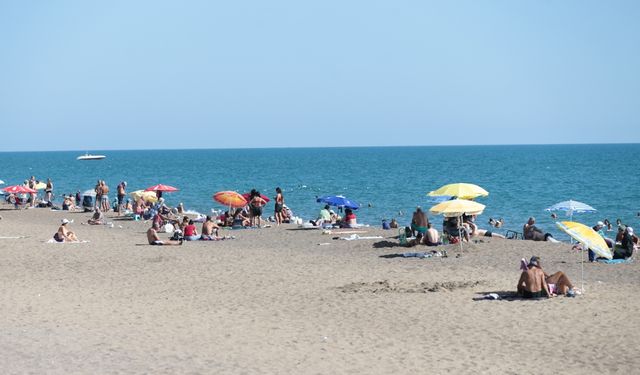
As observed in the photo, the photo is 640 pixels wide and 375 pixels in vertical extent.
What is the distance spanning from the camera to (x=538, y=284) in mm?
15469

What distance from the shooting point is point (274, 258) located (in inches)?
853

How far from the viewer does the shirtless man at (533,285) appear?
15445 millimetres

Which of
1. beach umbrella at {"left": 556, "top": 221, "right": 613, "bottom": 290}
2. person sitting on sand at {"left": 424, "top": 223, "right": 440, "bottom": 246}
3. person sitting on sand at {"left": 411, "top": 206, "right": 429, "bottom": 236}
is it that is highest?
beach umbrella at {"left": 556, "top": 221, "right": 613, "bottom": 290}

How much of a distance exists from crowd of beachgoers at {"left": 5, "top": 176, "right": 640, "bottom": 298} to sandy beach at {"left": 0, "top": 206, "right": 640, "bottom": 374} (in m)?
0.49

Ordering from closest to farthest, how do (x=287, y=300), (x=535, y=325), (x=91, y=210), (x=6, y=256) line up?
(x=535, y=325), (x=287, y=300), (x=6, y=256), (x=91, y=210)

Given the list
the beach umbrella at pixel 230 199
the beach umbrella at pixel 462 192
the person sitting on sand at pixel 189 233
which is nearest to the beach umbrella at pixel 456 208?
the beach umbrella at pixel 462 192

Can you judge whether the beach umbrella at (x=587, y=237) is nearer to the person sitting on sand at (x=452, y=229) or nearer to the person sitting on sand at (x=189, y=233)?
the person sitting on sand at (x=452, y=229)

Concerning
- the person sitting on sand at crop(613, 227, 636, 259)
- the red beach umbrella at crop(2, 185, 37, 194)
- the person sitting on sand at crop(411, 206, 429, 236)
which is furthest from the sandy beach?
the red beach umbrella at crop(2, 185, 37, 194)

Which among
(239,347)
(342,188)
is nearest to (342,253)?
(239,347)

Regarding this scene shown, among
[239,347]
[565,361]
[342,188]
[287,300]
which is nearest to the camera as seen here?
[565,361]

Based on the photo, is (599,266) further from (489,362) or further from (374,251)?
(489,362)

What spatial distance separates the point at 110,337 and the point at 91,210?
87.7 feet

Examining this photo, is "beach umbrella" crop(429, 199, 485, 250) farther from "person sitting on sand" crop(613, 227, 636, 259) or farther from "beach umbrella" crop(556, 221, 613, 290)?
"beach umbrella" crop(556, 221, 613, 290)

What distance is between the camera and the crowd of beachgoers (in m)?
16.0
